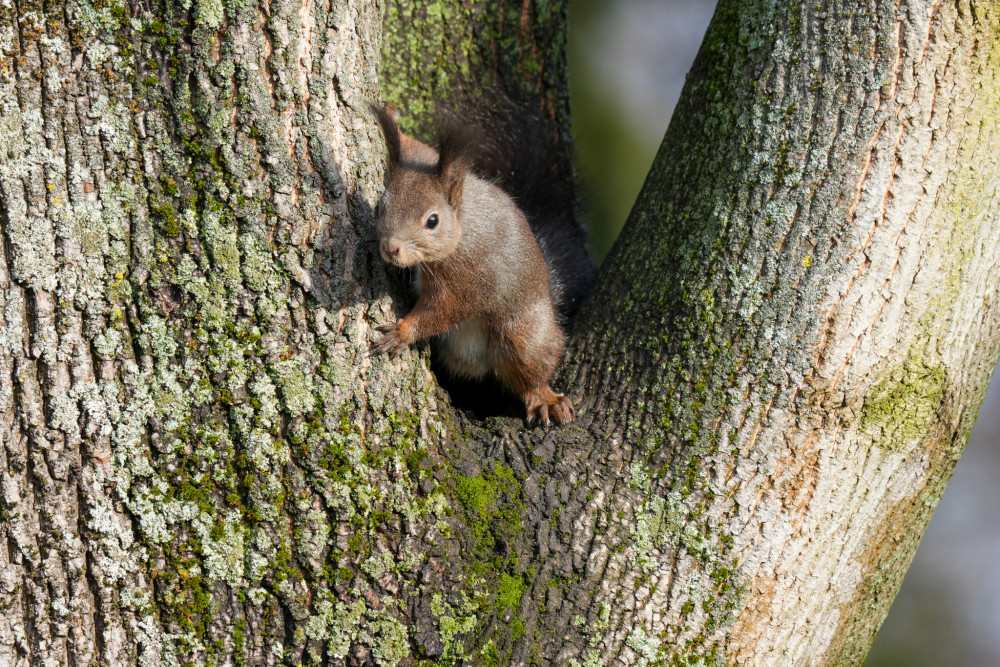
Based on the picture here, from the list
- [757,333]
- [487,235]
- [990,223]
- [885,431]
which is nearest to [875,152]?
[990,223]

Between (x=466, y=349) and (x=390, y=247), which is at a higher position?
(x=390, y=247)

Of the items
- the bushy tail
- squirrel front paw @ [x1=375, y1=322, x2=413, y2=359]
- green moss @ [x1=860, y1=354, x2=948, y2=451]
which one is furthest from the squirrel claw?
green moss @ [x1=860, y1=354, x2=948, y2=451]

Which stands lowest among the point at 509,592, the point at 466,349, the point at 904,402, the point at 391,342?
the point at 509,592

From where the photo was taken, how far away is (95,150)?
5.98 feet

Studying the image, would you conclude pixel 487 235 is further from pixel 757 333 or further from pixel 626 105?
pixel 626 105

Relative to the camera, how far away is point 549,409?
2.41 m

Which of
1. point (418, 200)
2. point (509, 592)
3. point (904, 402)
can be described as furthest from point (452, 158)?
point (904, 402)

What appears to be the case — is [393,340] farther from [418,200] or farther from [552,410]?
[552,410]

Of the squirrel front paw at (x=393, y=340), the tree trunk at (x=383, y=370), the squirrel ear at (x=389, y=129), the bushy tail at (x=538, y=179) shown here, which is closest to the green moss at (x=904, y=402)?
the tree trunk at (x=383, y=370)

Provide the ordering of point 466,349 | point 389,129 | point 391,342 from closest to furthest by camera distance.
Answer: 1. point 391,342
2. point 389,129
3. point 466,349

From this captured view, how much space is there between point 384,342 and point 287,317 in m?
0.26

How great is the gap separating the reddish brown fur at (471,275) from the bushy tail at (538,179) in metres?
0.21

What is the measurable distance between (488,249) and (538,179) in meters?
0.63

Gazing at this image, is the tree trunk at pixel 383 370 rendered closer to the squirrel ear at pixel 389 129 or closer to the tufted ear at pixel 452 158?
the squirrel ear at pixel 389 129
